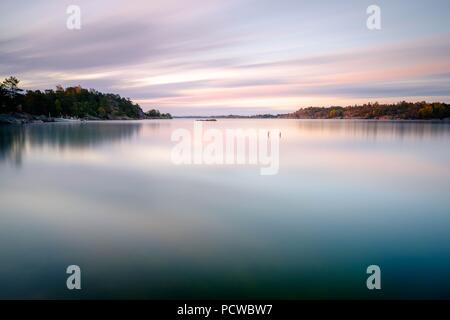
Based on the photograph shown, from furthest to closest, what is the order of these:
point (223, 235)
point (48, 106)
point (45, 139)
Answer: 1. point (48, 106)
2. point (45, 139)
3. point (223, 235)

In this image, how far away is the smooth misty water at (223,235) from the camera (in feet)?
21.3

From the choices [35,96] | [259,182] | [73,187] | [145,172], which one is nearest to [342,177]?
[259,182]

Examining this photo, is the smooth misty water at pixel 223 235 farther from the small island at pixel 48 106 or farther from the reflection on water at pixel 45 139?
the small island at pixel 48 106

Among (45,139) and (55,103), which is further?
(55,103)

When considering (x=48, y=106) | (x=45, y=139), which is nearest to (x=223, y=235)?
(x=45, y=139)

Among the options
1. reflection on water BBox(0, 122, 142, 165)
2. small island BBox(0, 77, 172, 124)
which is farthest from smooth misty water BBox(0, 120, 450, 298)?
small island BBox(0, 77, 172, 124)

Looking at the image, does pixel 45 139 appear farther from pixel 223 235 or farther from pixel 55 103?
pixel 55 103

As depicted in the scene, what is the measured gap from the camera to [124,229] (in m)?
9.68

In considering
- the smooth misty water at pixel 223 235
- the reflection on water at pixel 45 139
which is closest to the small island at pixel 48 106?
the reflection on water at pixel 45 139

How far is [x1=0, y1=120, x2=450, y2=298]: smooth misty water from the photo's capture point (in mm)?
6496

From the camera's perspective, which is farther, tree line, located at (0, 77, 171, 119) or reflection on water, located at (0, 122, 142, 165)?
tree line, located at (0, 77, 171, 119)

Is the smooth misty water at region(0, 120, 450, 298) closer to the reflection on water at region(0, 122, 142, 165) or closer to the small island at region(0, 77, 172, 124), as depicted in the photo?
the reflection on water at region(0, 122, 142, 165)

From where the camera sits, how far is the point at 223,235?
9273 millimetres

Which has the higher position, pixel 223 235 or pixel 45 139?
pixel 45 139
